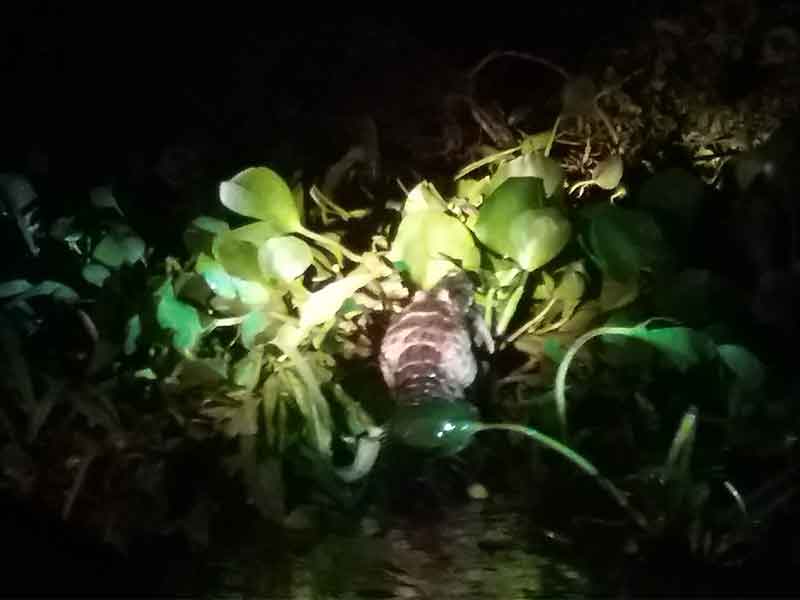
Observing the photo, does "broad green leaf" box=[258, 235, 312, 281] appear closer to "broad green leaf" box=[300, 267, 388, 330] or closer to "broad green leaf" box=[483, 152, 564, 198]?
"broad green leaf" box=[300, 267, 388, 330]

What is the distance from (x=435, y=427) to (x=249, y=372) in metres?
0.19

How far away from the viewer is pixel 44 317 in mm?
1272

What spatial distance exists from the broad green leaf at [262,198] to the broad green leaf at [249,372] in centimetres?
13

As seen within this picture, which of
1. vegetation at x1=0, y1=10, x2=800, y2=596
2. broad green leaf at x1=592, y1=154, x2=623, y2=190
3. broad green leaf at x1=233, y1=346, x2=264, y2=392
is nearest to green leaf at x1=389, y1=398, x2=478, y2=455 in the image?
vegetation at x1=0, y1=10, x2=800, y2=596

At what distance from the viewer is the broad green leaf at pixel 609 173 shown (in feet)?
4.49

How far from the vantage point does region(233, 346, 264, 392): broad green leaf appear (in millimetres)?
1189

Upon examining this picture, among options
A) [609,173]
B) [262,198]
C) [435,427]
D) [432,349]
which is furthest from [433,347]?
[609,173]

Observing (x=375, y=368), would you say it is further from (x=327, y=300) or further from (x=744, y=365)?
(x=744, y=365)

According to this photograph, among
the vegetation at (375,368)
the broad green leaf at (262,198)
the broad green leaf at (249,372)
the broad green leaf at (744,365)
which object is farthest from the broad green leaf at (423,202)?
the broad green leaf at (744,365)

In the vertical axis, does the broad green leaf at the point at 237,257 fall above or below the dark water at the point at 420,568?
above

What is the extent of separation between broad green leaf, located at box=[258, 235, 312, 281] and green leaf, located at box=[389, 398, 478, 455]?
198 millimetres

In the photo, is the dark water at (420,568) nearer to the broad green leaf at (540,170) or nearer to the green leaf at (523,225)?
the green leaf at (523,225)

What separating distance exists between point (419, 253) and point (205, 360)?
22 centimetres

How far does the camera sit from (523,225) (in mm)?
1225
